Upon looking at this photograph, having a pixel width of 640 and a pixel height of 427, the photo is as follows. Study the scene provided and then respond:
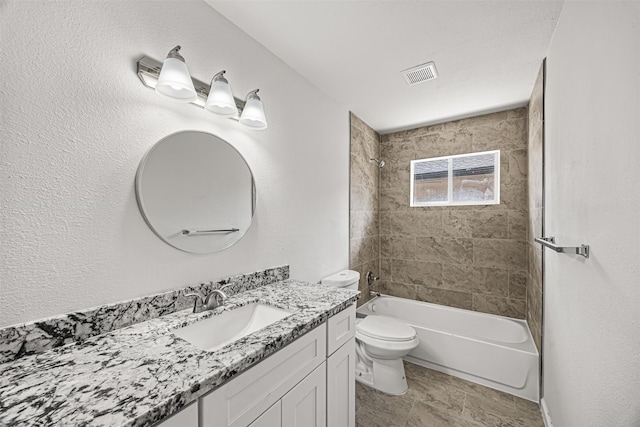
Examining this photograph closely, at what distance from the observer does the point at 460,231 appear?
9.36 ft

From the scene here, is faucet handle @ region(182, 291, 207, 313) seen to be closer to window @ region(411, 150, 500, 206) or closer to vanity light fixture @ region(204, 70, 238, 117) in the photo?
vanity light fixture @ region(204, 70, 238, 117)

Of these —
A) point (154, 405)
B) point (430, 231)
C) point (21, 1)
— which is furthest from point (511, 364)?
point (21, 1)

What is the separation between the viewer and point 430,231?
3.01m

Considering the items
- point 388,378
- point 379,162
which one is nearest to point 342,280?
point 388,378

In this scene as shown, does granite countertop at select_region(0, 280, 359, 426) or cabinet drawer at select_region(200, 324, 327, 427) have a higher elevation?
granite countertop at select_region(0, 280, 359, 426)

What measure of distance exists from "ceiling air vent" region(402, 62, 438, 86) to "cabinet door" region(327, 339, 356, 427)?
1.93 m

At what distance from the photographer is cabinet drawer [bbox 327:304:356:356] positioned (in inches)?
49.3

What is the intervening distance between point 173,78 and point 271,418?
4.48 feet

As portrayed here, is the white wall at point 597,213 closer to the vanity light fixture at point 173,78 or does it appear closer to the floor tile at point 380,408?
the floor tile at point 380,408

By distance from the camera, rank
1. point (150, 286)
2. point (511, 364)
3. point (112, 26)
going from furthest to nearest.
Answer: point (511, 364) → point (150, 286) → point (112, 26)

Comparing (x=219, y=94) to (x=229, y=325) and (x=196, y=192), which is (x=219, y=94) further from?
(x=229, y=325)

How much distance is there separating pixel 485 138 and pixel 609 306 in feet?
7.66

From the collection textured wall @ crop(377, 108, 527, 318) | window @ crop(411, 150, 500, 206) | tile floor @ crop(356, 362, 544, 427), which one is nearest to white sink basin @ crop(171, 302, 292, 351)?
tile floor @ crop(356, 362, 544, 427)

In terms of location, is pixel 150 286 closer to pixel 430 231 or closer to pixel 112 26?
pixel 112 26
